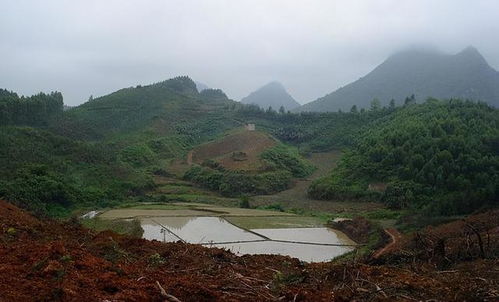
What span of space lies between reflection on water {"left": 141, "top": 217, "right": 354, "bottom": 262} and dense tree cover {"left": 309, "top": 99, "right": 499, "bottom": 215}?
9223mm

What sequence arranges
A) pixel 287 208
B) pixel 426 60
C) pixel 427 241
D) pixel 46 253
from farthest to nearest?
pixel 426 60 < pixel 287 208 < pixel 427 241 < pixel 46 253

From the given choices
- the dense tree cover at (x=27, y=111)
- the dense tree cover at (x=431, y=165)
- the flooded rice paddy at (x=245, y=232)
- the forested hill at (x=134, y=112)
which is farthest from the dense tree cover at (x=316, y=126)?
the flooded rice paddy at (x=245, y=232)

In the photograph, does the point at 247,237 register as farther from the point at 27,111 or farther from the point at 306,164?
the point at 27,111

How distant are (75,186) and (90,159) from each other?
801cm

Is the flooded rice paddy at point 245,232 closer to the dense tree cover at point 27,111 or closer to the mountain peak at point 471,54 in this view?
the dense tree cover at point 27,111

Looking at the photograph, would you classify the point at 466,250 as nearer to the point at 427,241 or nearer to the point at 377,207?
the point at 427,241

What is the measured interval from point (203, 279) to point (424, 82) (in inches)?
6193

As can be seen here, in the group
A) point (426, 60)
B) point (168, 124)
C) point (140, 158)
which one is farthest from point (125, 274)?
point (426, 60)

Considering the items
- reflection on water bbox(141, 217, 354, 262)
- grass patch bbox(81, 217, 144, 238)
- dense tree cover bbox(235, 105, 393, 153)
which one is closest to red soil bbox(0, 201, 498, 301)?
reflection on water bbox(141, 217, 354, 262)

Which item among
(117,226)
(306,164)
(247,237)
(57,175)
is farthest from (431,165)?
(57,175)

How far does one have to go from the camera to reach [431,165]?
3912cm

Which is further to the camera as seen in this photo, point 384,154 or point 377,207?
point 384,154

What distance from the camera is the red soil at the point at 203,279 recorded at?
5836 millimetres

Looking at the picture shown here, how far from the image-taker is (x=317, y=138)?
78.6 meters
